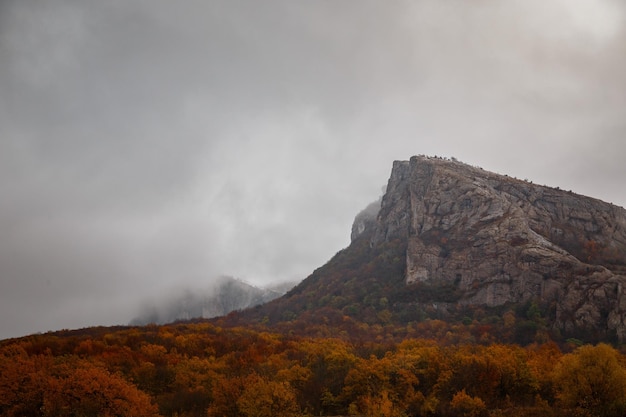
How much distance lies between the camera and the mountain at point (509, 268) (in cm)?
12644

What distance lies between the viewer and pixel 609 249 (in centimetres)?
15812

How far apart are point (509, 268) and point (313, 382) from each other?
99.0m

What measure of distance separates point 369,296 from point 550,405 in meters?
117

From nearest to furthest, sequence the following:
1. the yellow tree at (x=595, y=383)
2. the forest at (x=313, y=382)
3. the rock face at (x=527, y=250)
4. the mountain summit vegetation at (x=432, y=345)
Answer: the yellow tree at (x=595, y=383)
the forest at (x=313, y=382)
the mountain summit vegetation at (x=432, y=345)
the rock face at (x=527, y=250)

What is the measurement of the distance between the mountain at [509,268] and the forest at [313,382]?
16.2 m

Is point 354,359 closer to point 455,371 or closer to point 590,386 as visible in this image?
point 455,371

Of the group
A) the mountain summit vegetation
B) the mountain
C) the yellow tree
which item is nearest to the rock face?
the mountain

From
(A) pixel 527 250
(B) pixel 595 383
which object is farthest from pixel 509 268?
(B) pixel 595 383

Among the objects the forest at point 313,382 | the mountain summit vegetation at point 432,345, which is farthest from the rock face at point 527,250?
the forest at point 313,382

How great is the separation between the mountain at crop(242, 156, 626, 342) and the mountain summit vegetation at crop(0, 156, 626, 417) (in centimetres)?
58

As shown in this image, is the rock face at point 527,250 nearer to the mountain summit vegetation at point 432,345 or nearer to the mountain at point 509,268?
the mountain at point 509,268

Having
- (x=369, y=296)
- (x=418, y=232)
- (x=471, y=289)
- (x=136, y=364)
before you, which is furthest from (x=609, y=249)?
(x=136, y=364)

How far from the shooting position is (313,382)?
86.1m

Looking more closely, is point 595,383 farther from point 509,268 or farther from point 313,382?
point 509,268
